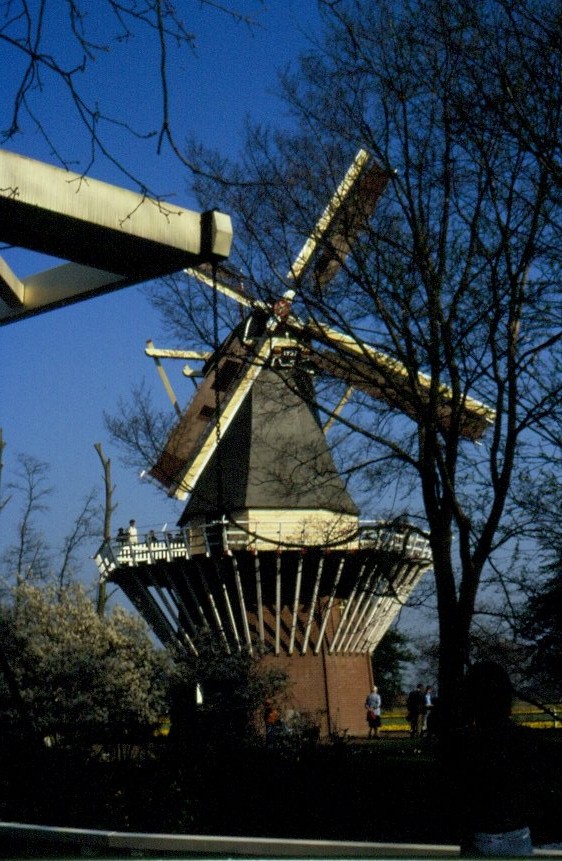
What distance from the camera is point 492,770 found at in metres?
4.23

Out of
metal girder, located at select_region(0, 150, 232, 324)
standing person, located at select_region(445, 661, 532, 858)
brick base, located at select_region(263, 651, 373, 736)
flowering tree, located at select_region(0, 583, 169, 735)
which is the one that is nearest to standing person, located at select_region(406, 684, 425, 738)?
brick base, located at select_region(263, 651, 373, 736)

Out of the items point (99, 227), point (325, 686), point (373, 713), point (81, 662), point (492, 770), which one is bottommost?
point (492, 770)

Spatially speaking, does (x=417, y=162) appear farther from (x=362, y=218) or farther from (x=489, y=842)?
(x=489, y=842)

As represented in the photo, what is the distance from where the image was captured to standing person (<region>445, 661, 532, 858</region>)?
165 inches

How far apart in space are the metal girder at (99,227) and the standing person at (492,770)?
218 centimetres

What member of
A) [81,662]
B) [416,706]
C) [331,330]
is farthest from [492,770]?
[416,706]

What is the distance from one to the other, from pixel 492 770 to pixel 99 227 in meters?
2.55

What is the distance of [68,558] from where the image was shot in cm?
3303

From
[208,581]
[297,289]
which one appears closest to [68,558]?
[208,581]

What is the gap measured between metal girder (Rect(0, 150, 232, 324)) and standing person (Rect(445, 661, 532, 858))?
7.14 feet

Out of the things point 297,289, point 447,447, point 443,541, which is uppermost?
point 297,289

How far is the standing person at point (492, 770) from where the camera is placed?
4.18 meters

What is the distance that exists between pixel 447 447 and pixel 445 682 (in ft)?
6.83

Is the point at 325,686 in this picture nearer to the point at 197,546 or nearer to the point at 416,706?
the point at 416,706
